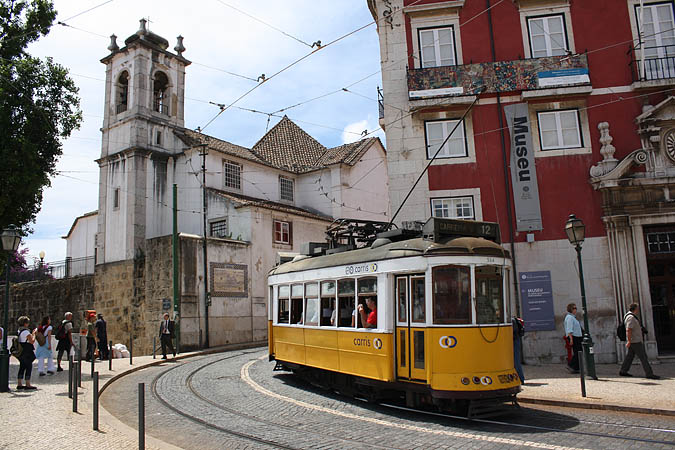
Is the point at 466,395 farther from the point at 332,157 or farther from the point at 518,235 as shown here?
the point at 332,157

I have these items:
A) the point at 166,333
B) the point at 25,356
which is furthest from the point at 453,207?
the point at 25,356

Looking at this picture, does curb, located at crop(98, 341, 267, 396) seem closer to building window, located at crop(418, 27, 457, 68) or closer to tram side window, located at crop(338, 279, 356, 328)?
tram side window, located at crop(338, 279, 356, 328)

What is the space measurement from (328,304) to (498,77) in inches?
385

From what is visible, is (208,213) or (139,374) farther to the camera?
(208,213)

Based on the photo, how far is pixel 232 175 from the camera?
3131 cm

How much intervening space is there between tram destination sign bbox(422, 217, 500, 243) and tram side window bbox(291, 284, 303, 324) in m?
3.97

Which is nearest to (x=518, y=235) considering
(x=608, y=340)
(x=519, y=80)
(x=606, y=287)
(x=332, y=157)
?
(x=606, y=287)

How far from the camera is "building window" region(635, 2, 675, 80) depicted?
1576cm

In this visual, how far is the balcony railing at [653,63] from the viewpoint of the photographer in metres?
15.7

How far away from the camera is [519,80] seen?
52.7 feet

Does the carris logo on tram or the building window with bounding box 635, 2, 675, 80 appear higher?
the building window with bounding box 635, 2, 675, 80

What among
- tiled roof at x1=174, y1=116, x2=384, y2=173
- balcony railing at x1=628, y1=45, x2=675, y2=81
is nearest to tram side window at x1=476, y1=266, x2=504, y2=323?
balcony railing at x1=628, y1=45, x2=675, y2=81

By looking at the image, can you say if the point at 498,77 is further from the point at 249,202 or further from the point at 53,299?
the point at 53,299

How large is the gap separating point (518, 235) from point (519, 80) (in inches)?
190
